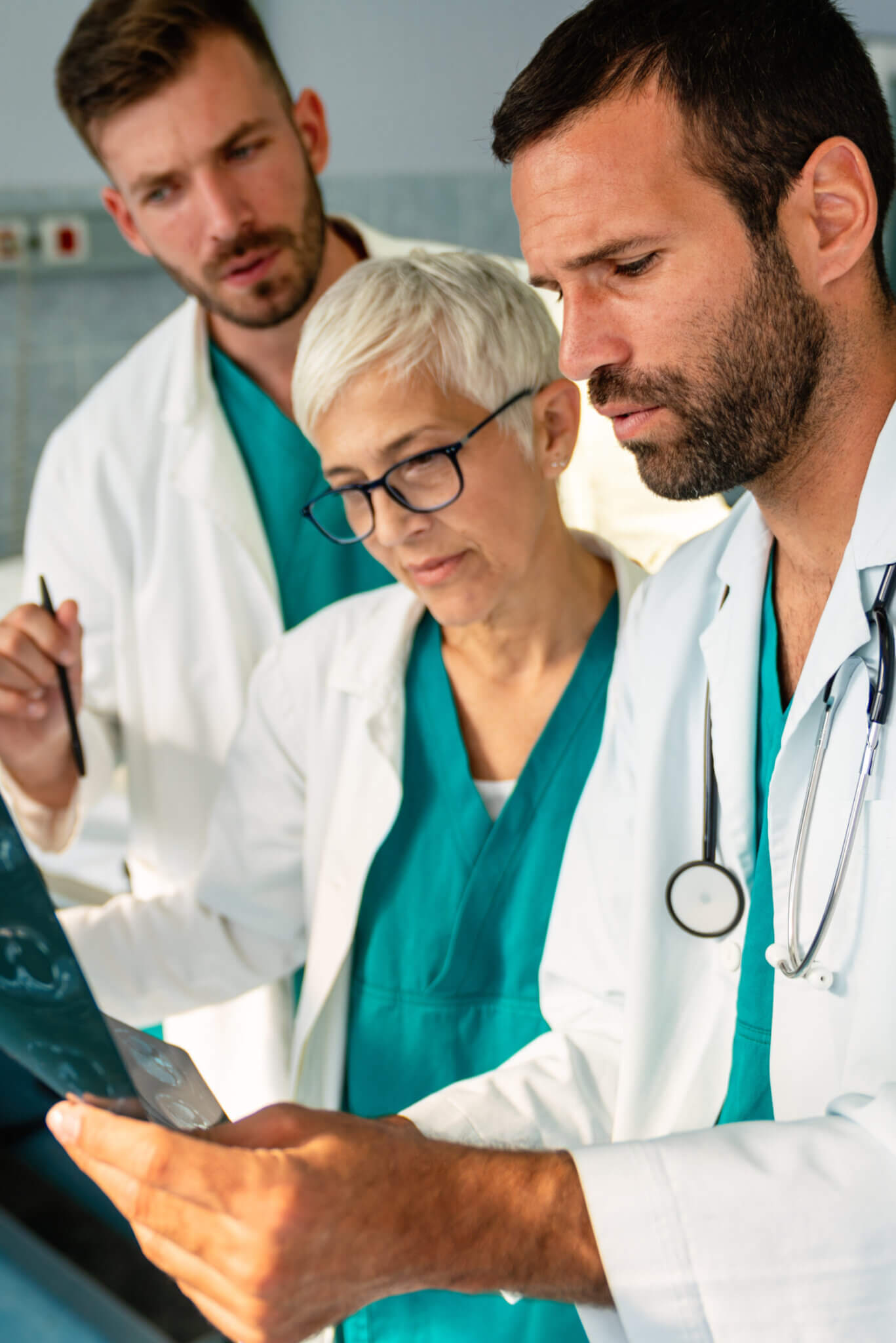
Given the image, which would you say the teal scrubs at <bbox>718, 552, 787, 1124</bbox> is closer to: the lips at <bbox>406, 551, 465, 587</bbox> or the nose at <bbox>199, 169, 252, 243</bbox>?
the lips at <bbox>406, 551, 465, 587</bbox>

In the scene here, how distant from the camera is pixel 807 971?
0.95m

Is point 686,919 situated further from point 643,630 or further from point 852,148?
point 852,148

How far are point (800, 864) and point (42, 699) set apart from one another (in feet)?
3.37

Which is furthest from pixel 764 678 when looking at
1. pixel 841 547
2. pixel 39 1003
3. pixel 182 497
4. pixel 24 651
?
pixel 182 497

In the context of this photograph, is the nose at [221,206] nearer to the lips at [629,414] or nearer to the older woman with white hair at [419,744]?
the older woman with white hair at [419,744]

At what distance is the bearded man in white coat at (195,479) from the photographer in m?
1.64

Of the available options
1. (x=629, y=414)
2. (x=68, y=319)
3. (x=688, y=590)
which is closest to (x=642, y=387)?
(x=629, y=414)

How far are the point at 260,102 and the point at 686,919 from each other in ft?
4.29

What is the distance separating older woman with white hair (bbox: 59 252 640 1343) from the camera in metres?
1.32

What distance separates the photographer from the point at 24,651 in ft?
4.86

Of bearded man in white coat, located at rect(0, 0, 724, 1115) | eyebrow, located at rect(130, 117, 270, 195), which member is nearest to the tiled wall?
bearded man in white coat, located at rect(0, 0, 724, 1115)

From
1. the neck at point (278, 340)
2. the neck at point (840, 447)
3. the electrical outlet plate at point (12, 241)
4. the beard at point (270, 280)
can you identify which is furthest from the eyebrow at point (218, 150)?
the electrical outlet plate at point (12, 241)

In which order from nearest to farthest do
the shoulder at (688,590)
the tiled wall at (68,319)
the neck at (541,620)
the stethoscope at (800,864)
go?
the stethoscope at (800,864) < the shoulder at (688,590) < the neck at (541,620) < the tiled wall at (68,319)

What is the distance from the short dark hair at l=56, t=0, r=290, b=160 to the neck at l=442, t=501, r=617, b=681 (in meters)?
0.83
